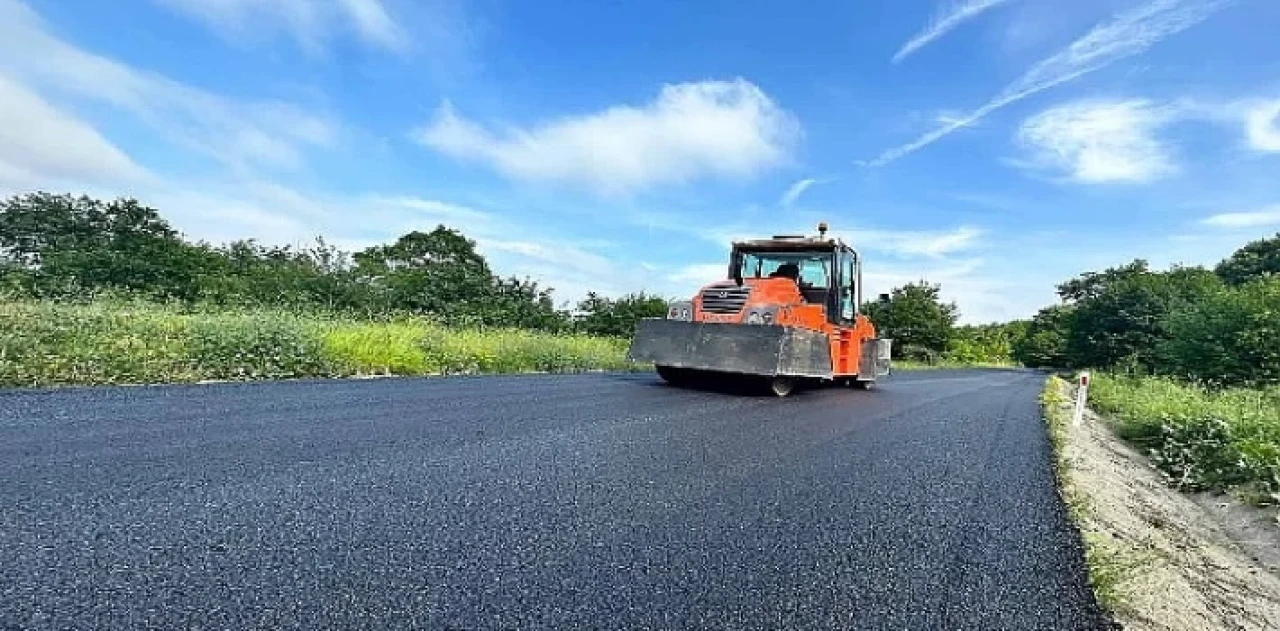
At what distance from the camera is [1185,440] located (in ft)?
21.6

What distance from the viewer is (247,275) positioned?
1719 cm

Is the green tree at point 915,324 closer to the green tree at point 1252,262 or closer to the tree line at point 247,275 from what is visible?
the tree line at point 247,275

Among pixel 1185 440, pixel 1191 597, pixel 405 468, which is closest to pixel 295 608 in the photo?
pixel 405 468

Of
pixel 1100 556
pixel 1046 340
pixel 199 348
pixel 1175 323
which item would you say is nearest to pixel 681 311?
pixel 199 348

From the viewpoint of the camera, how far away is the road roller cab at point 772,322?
25.2ft

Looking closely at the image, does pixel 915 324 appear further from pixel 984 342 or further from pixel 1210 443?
pixel 1210 443

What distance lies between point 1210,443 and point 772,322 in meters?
4.19

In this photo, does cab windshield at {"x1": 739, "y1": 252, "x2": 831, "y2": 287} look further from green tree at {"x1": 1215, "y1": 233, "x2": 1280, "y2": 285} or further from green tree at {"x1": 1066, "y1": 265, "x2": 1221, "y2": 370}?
green tree at {"x1": 1215, "y1": 233, "x2": 1280, "y2": 285}

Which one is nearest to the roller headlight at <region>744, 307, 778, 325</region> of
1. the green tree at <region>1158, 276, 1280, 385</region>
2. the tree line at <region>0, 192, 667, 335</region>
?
the tree line at <region>0, 192, 667, 335</region>

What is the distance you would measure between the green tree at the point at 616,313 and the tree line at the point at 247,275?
0.03 metres

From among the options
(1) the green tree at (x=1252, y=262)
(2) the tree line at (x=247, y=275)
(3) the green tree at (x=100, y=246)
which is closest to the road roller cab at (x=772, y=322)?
(2) the tree line at (x=247, y=275)

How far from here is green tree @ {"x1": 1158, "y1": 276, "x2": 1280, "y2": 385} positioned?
16219 millimetres

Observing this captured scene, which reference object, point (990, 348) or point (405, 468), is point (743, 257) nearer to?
point (405, 468)

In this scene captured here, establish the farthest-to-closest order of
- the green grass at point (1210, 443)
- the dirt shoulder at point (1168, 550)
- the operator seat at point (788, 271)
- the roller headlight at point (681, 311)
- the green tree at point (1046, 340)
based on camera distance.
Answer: the green tree at point (1046, 340) < the operator seat at point (788, 271) < the roller headlight at point (681, 311) < the green grass at point (1210, 443) < the dirt shoulder at point (1168, 550)
